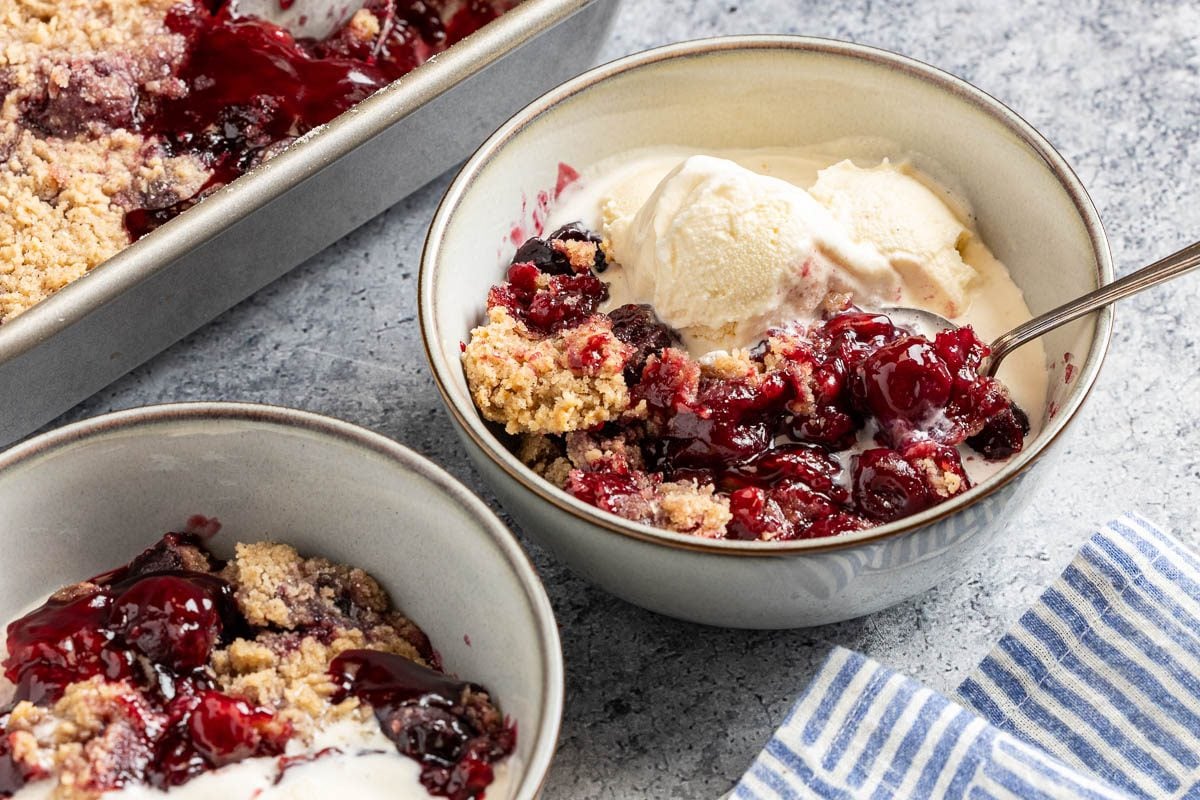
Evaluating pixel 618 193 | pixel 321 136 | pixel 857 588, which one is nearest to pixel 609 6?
pixel 618 193

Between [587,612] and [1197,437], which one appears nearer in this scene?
[587,612]

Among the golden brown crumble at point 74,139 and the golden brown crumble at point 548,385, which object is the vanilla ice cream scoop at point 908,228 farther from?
the golden brown crumble at point 74,139

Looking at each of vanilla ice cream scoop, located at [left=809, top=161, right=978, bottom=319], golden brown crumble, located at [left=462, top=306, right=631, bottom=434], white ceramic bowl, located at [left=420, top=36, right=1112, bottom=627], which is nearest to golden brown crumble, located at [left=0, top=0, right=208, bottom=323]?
white ceramic bowl, located at [left=420, top=36, right=1112, bottom=627]

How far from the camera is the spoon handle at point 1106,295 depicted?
5.97 feet

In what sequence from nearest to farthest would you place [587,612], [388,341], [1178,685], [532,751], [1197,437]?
[532,751] < [1178,685] < [587,612] < [1197,437] < [388,341]

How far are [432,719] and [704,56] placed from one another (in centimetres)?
116

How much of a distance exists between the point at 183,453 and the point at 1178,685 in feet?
4.27

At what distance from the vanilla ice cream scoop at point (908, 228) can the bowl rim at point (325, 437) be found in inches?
29.5

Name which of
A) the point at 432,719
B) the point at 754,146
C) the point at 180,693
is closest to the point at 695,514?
the point at 432,719

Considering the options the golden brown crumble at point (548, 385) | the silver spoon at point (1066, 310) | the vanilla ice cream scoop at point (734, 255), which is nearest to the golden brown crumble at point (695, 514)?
the golden brown crumble at point (548, 385)

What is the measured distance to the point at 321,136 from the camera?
2.09 metres

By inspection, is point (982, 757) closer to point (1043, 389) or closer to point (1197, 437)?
point (1043, 389)

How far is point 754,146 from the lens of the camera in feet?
7.63

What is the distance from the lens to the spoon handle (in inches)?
71.6
